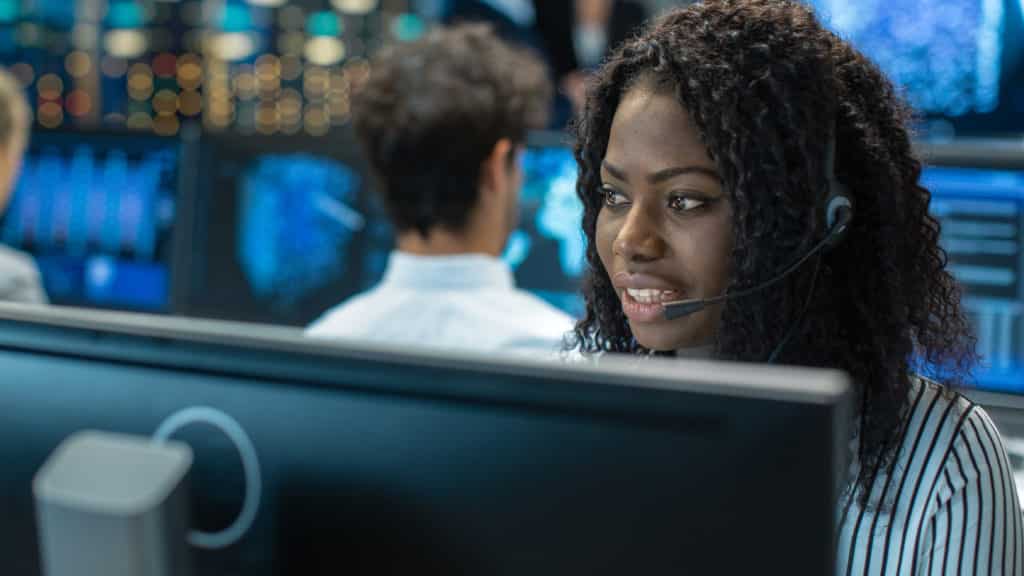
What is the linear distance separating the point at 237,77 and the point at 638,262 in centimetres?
581

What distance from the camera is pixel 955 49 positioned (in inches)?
148

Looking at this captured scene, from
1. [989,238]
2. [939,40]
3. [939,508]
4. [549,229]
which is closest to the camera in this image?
[939,508]

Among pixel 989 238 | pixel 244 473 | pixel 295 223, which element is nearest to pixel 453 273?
pixel 295 223

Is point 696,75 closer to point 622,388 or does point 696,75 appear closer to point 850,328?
point 850,328

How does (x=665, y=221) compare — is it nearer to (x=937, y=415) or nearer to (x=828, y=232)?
(x=828, y=232)

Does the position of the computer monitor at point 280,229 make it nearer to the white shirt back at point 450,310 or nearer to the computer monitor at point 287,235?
the computer monitor at point 287,235

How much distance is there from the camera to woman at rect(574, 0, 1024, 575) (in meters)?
0.95

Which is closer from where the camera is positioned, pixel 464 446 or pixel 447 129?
pixel 464 446

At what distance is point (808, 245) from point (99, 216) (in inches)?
73.5

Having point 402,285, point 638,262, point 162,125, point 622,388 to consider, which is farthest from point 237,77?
point 622,388

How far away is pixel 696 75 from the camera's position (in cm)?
97

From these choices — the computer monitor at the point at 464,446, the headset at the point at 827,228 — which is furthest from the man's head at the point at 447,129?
the computer monitor at the point at 464,446

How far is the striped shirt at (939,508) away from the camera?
918 millimetres

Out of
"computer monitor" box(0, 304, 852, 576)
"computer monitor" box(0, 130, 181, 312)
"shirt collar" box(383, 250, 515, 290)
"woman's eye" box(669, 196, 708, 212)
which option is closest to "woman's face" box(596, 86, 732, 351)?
"woman's eye" box(669, 196, 708, 212)
